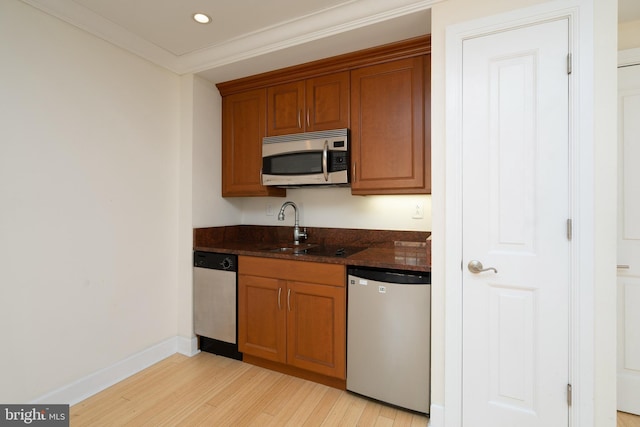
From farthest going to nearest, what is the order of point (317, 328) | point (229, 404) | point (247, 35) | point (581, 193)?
1. point (247, 35)
2. point (317, 328)
3. point (229, 404)
4. point (581, 193)

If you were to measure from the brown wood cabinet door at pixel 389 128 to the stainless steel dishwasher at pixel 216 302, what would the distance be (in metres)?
1.27

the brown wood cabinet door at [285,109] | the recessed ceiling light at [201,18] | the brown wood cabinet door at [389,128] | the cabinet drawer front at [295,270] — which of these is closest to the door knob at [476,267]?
the brown wood cabinet door at [389,128]

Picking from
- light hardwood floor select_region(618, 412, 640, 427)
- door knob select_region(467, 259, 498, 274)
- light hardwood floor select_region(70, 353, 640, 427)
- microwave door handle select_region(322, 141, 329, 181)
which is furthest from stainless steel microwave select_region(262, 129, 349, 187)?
light hardwood floor select_region(618, 412, 640, 427)

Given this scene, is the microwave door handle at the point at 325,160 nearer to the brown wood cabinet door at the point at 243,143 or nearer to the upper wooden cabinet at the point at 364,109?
the upper wooden cabinet at the point at 364,109

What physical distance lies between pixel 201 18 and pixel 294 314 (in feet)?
7.02

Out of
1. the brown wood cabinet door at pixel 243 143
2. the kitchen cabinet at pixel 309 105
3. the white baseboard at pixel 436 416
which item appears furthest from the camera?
the brown wood cabinet door at pixel 243 143

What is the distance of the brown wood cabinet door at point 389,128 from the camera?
79.0 inches

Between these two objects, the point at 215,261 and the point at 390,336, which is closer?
the point at 390,336

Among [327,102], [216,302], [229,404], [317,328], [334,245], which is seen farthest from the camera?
[334,245]

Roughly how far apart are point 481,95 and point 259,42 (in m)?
1.58

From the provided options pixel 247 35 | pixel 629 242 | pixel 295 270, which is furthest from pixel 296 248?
pixel 629 242

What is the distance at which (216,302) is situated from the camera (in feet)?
8.02

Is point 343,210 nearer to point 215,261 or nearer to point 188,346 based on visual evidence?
point 215,261

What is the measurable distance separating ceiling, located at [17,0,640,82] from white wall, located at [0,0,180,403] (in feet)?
0.44
